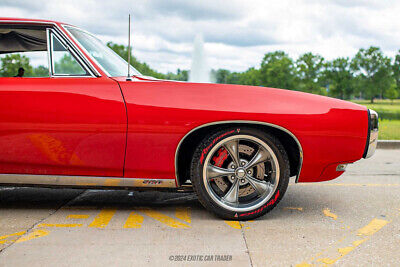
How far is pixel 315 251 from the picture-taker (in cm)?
290

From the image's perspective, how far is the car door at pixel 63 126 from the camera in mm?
3396

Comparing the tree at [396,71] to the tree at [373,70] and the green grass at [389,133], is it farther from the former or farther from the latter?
the green grass at [389,133]

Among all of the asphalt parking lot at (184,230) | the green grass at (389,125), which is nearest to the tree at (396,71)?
the green grass at (389,125)

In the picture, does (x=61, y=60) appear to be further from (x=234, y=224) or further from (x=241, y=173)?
(x=234, y=224)

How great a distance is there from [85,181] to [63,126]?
1.63ft

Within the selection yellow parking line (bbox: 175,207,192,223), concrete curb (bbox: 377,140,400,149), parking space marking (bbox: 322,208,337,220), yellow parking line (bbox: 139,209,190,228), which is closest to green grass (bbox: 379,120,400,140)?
concrete curb (bbox: 377,140,400,149)

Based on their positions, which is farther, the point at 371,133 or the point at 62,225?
the point at 371,133

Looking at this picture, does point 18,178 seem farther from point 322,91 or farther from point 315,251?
point 322,91

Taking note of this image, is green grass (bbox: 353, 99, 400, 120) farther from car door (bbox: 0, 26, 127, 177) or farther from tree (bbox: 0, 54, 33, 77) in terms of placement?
car door (bbox: 0, 26, 127, 177)

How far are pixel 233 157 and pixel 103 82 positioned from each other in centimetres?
125

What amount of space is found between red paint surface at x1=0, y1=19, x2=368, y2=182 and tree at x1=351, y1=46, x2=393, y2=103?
6814 centimetres

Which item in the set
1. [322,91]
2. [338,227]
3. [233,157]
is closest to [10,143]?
[233,157]

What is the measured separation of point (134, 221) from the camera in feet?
11.7

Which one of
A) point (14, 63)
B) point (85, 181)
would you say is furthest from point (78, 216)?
point (14, 63)
